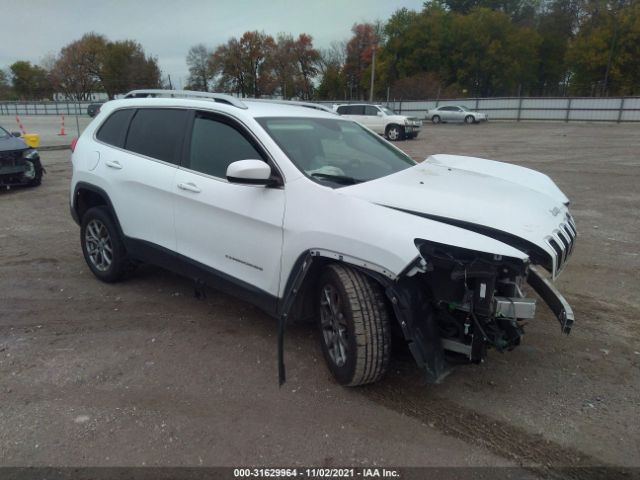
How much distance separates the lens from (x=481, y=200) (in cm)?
306

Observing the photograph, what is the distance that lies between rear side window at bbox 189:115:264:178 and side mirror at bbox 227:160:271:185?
0.31m

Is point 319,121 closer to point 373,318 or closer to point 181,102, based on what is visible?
point 181,102

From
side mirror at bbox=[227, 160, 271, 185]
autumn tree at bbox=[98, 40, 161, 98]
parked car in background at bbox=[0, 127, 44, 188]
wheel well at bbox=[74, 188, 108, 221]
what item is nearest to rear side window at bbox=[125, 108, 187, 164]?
wheel well at bbox=[74, 188, 108, 221]

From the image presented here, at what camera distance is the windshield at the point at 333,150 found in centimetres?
343

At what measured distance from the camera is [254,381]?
333 centimetres

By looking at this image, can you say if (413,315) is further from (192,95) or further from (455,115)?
(455,115)

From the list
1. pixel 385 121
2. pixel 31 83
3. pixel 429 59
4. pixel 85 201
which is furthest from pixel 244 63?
pixel 85 201

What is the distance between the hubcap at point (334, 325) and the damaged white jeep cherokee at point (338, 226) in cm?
1

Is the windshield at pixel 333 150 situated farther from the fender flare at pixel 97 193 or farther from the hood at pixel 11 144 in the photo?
the hood at pixel 11 144

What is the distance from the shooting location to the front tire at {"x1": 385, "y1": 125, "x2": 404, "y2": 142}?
22656 millimetres

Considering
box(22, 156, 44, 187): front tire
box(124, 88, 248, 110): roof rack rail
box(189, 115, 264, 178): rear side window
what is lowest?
box(22, 156, 44, 187): front tire

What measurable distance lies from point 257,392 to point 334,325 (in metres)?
0.68

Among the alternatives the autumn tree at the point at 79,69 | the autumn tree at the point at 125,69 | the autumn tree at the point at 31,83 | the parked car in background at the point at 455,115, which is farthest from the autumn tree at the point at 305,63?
the autumn tree at the point at 31,83

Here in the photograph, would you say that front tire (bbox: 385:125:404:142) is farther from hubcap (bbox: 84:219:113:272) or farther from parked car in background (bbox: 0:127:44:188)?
hubcap (bbox: 84:219:113:272)
